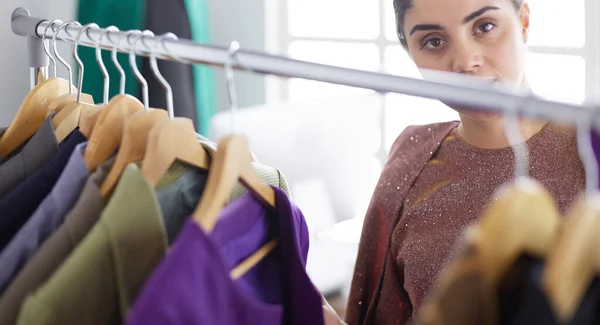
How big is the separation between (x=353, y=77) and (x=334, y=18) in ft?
6.68

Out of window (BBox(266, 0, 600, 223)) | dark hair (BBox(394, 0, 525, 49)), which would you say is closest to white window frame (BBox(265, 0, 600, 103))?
window (BBox(266, 0, 600, 223))

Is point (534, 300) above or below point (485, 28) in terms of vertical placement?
below

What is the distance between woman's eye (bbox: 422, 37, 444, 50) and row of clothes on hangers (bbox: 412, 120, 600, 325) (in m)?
0.63

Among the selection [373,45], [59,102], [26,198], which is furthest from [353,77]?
[373,45]

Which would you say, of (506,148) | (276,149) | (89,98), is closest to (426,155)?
(506,148)

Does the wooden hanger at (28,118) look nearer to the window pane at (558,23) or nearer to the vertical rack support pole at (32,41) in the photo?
the vertical rack support pole at (32,41)

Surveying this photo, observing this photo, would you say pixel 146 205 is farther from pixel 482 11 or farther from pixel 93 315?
pixel 482 11

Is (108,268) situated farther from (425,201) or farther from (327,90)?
(327,90)

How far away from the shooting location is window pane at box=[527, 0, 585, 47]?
6.70ft

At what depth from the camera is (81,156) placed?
81 cm

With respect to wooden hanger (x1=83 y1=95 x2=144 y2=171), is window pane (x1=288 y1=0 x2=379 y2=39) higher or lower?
higher

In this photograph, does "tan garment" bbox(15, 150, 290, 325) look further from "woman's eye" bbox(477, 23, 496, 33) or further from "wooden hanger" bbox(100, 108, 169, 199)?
"woman's eye" bbox(477, 23, 496, 33)

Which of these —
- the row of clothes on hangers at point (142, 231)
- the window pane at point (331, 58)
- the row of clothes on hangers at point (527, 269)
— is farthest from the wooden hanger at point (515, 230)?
the window pane at point (331, 58)

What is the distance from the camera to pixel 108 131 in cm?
85
